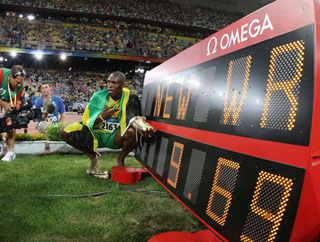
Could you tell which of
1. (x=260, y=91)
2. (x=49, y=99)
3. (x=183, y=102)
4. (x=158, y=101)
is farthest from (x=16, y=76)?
(x=260, y=91)

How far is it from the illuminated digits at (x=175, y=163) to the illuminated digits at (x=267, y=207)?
1259 millimetres

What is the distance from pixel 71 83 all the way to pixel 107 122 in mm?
24184

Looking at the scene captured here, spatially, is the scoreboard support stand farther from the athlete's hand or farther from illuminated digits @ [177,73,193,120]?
the athlete's hand

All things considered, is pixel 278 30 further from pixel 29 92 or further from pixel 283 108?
pixel 29 92

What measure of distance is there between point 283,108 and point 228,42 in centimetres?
95

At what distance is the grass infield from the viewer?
2291 millimetres

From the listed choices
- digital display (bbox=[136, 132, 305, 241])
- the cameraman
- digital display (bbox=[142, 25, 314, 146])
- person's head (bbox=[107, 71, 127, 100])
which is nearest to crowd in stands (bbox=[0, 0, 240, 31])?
the cameraman

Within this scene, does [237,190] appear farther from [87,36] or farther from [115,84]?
[87,36]

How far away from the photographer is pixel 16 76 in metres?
4.80

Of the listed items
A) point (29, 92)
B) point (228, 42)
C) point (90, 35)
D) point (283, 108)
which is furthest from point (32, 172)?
point (90, 35)

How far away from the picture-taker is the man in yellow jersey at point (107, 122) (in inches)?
158

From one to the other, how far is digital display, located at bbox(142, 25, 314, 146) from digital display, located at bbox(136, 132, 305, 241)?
0.71 ft

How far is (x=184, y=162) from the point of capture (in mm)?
2725

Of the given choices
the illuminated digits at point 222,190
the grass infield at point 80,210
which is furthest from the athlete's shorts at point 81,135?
the illuminated digits at point 222,190
